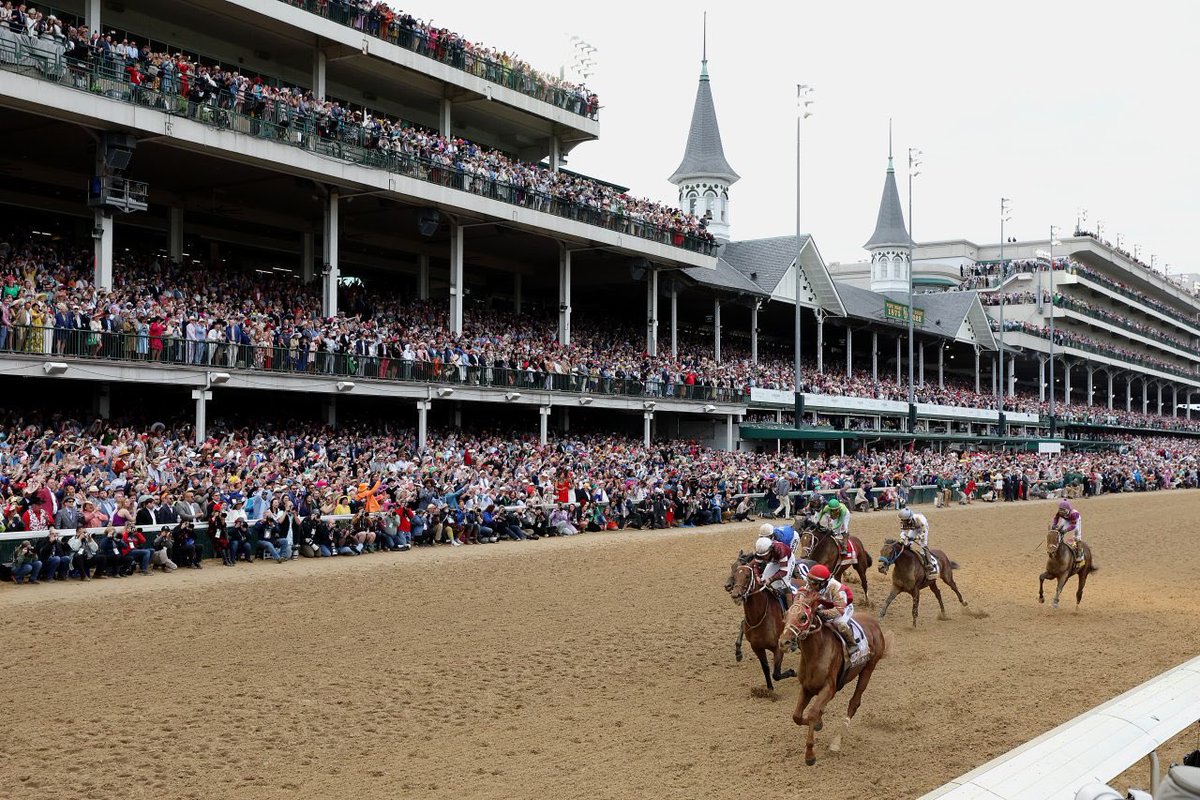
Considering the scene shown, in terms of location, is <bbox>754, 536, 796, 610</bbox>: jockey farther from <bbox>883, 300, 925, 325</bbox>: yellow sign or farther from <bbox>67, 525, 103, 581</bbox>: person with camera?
<bbox>883, 300, 925, 325</bbox>: yellow sign

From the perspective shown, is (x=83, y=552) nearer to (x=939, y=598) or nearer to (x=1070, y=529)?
(x=939, y=598)

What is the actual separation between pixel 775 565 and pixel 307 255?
2559cm

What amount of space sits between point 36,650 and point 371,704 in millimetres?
3971

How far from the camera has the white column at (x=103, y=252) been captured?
2177 centimetres

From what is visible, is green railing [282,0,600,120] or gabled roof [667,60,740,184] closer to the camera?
green railing [282,0,600,120]

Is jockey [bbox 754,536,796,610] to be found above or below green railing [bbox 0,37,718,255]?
below

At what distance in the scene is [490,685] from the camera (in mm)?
9859

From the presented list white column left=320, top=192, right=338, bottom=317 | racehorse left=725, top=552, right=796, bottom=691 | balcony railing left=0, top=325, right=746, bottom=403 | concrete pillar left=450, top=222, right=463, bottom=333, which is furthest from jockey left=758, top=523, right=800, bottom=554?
concrete pillar left=450, top=222, right=463, bottom=333

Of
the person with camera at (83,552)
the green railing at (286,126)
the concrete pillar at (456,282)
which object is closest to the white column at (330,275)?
the green railing at (286,126)

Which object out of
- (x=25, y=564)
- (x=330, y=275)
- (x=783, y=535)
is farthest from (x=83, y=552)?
(x=330, y=275)

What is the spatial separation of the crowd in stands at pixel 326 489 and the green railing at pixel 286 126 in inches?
261

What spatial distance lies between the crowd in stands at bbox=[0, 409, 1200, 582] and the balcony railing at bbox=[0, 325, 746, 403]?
4.50 ft

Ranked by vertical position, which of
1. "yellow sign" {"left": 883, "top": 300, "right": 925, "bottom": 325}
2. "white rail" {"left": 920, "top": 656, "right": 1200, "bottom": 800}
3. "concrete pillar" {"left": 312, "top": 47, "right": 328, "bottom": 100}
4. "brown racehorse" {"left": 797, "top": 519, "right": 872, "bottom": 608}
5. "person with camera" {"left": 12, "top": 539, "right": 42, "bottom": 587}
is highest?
"concrete pillar" {"left": 312, "top": 47, "right": 328, "bottom": 100}

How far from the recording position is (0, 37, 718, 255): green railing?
2053cm
